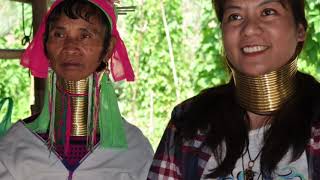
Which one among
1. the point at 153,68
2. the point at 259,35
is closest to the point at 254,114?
the point at 259,35

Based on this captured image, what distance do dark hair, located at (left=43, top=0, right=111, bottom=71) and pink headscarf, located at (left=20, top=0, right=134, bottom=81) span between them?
2cm

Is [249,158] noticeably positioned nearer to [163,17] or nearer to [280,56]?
[280,56]

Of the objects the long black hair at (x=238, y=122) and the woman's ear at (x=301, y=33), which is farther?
the woman's ear at (x=301, y=33)

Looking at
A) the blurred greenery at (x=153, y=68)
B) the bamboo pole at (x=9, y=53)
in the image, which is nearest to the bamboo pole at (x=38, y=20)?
the bamboo pole at (x=9, y=53)

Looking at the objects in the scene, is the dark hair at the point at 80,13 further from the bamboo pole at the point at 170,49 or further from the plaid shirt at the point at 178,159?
the bamboo pole at the point at 170,49

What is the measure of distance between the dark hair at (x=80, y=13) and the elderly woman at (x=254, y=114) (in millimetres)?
776

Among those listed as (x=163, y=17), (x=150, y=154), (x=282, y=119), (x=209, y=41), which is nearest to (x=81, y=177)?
(x=150, y=154)

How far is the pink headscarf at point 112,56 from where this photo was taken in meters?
2.72

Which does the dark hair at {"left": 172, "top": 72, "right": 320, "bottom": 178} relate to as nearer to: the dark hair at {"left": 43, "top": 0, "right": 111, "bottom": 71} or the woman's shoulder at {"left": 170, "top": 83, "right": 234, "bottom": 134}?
the woman's shoulder at {"left": 170, "top": 83, "right": 234, "bottom": 134}

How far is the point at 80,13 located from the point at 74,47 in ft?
0.54

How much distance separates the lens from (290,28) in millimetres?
1928

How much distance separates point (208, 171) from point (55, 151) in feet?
3.18

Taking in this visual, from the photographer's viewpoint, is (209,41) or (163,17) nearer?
(209,41)

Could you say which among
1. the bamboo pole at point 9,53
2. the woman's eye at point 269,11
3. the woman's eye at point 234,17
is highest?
the woman's eye at point 269,11
